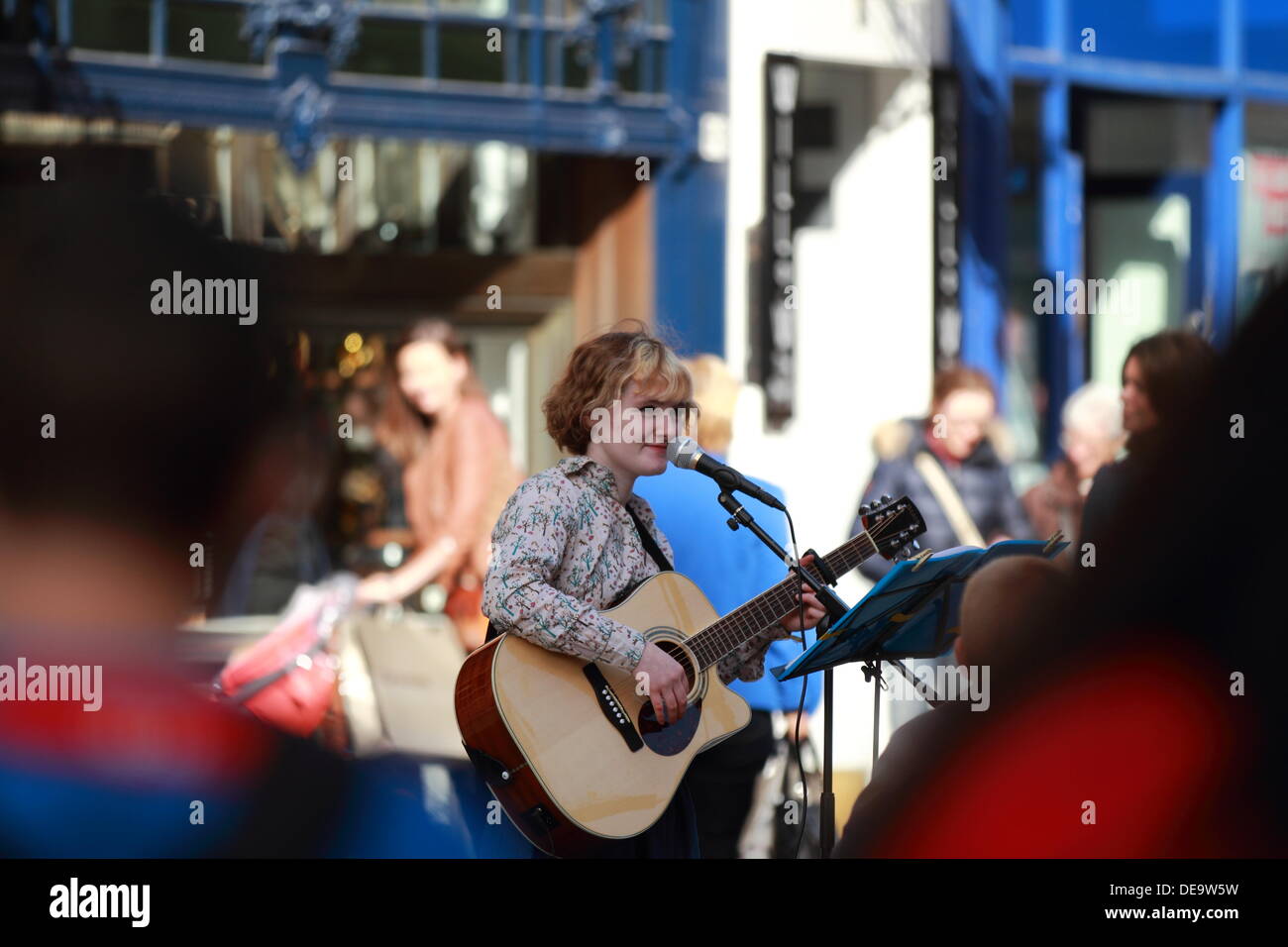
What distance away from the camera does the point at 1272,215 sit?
28.2 feet

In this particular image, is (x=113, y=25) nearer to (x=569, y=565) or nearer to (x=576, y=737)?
(x=569, y=565)

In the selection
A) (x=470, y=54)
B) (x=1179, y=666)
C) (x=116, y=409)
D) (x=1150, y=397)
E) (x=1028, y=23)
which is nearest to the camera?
(x=116, y=409)

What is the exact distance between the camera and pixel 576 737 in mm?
3248

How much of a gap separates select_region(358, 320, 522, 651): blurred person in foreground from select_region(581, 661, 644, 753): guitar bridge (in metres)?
2.79

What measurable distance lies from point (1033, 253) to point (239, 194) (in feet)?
13.9

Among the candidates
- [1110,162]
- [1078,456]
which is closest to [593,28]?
[1078,456]

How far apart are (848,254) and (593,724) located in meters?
5.21

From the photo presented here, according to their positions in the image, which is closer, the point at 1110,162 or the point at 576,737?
the point at 576,737

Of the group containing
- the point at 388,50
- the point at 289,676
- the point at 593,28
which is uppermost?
the point at 593,28

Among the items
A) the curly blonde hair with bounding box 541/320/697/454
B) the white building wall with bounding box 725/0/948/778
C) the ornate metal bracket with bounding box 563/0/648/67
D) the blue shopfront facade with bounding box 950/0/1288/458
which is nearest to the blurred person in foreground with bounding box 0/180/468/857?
the curly blonde hair with bounding box 541/320/697/454

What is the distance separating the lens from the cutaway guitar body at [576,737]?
3.17m

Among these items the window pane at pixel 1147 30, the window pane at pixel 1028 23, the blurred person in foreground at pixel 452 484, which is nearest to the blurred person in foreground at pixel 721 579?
the blurred person in foreground at pixel 452 484

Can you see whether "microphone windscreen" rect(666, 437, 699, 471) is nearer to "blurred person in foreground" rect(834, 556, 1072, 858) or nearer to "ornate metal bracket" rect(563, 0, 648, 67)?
"blurred person in foreground" rect(834, 556, 1072, 858)

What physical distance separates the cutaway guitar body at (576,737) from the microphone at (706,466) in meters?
0.29
